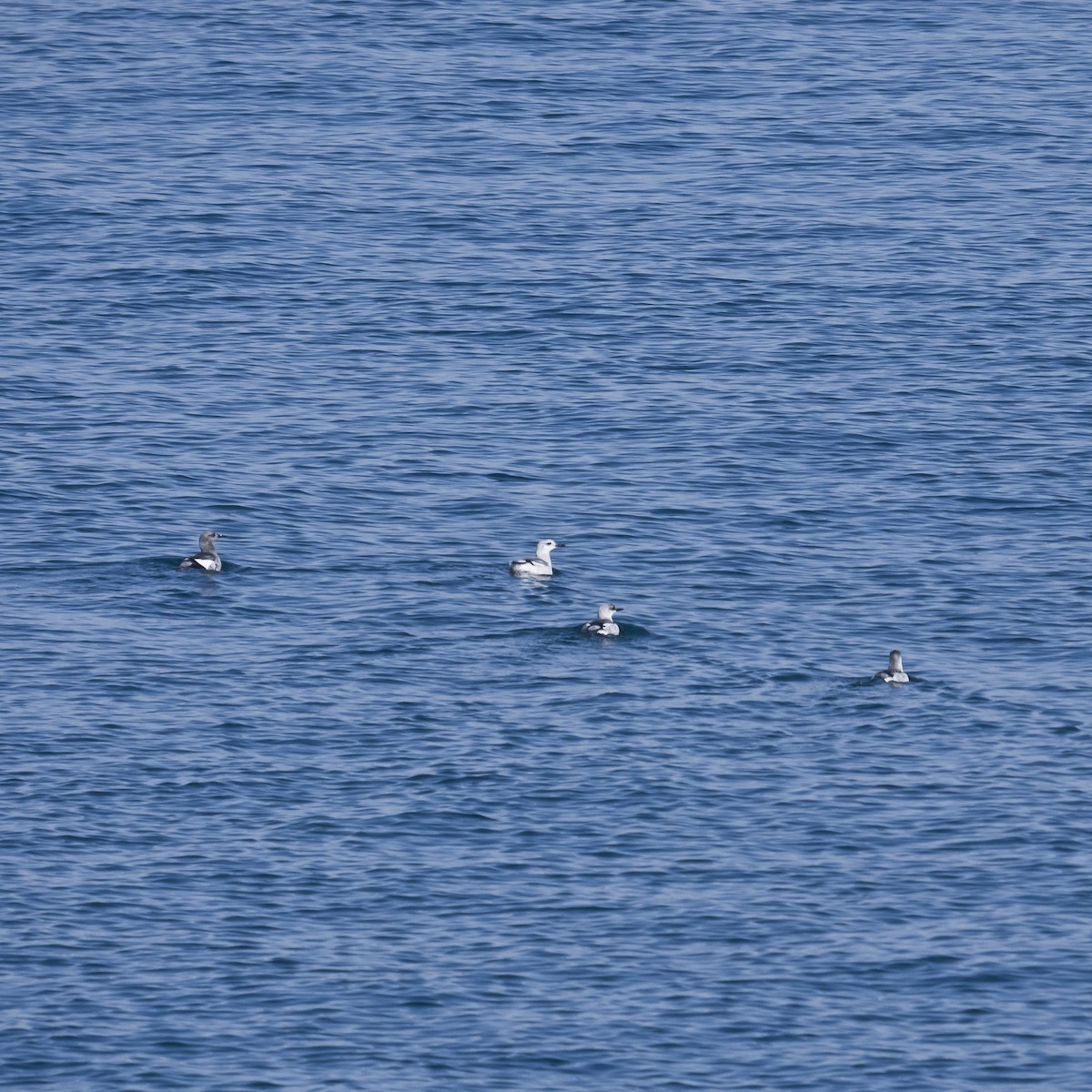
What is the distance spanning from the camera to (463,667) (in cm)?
4369

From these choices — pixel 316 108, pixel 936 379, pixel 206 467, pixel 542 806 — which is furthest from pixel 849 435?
pixel 316 108

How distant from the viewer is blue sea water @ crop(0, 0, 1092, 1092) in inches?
1313

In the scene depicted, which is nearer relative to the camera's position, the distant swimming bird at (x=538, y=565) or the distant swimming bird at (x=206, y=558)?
the distant swimming bird at (x=538, y=565)

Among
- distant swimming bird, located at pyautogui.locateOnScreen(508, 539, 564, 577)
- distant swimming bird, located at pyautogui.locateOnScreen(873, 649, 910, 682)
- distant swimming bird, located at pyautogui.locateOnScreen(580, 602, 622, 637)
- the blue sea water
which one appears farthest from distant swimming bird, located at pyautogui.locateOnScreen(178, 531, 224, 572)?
distant swimming bird, located at pyautogui.locateOnScreen(873, 649, 910, 682)

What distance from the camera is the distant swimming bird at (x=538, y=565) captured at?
1879 inches

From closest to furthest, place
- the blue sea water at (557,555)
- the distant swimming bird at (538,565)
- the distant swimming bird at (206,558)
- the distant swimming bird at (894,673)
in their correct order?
the blue sea water at (557,555), the distant swimming bird at (894,673), the distant swimming bird at (538,565), the distant swimming bird at (206,558)

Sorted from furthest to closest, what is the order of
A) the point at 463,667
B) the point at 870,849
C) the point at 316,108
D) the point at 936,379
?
the point at 316,108 → the point at 936,379 → the point at 463,667 → the point at 870,849

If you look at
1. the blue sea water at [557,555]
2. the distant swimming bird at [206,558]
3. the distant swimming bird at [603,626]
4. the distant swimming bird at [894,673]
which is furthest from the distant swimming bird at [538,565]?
the distant swimming bird at [894,673]

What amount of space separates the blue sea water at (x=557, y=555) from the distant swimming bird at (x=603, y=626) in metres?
0.28

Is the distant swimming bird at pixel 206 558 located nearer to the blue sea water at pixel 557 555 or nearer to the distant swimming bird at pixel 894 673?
the blue sea water at pixel 557 555

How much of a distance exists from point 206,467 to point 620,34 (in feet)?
133

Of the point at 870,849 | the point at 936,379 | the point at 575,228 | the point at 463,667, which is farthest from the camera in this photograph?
the point at 575,228

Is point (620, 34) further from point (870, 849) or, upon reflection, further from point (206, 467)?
point (870, 849)

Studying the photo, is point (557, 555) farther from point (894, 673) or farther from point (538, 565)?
point (894, 673)
